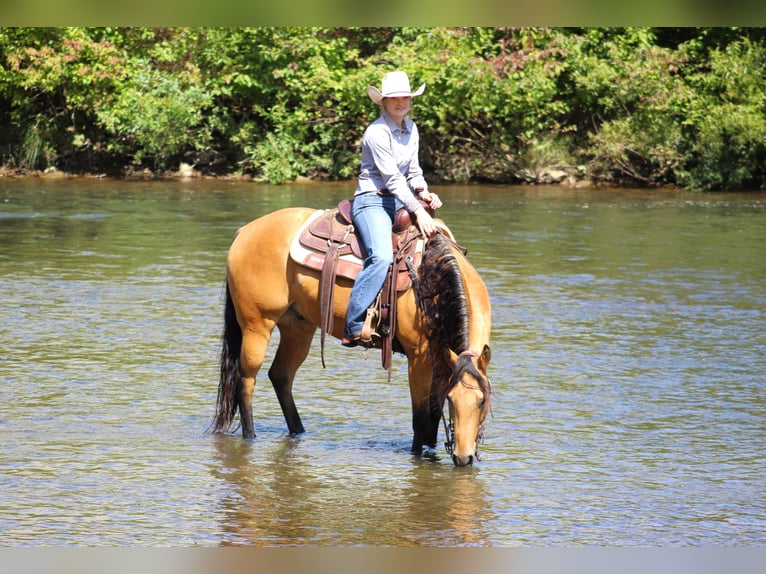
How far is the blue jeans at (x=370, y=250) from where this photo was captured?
645 centimetres

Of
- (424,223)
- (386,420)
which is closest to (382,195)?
(424,223)

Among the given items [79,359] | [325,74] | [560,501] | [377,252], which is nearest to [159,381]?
[79,359]

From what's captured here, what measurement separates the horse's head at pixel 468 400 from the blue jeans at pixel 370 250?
2.53ft

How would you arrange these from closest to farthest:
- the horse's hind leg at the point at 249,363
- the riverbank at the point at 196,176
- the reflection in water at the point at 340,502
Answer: the reflection in water at the point at 340,502 → the horse's hind leg at the point at 249,363 → the riverbank at the point at 196,176

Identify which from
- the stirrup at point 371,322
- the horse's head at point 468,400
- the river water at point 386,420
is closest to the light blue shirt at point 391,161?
the stirrup at point 371,322

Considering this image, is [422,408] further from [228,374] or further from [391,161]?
[391,161]

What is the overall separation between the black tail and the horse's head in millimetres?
1740

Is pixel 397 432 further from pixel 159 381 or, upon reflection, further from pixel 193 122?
pixel 193 122

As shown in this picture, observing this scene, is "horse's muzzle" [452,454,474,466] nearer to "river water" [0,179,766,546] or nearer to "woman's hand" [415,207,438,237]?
"river water" [0,179,766,546]

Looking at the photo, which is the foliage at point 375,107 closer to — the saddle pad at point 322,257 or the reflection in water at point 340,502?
the saddle pad at point 322,257

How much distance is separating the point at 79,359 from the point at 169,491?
12.4 ft

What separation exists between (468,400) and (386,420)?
1738 mm
